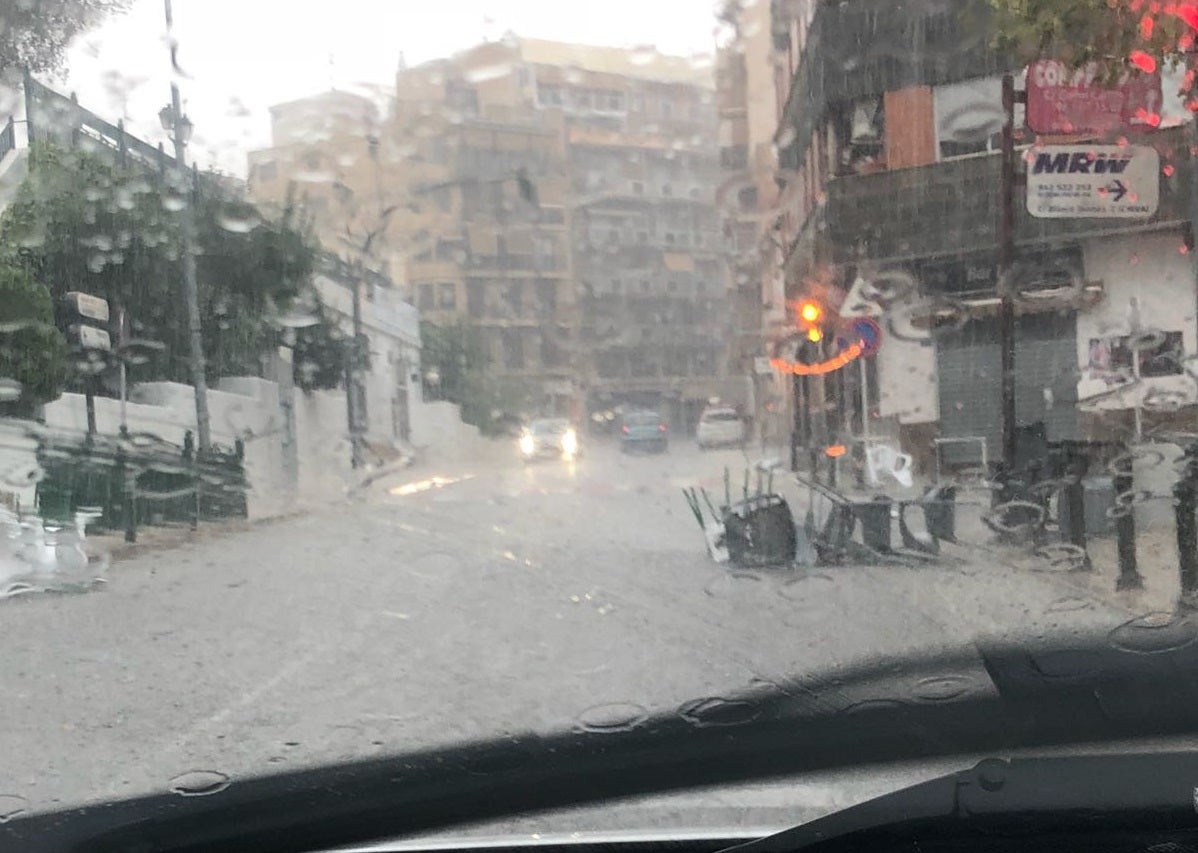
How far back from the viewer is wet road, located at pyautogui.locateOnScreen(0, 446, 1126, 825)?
4.11 m

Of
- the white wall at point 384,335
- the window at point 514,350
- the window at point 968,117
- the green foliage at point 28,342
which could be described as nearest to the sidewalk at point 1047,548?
the window at point 514,350

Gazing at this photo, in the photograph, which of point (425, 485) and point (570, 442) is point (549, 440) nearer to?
point (570, 442)

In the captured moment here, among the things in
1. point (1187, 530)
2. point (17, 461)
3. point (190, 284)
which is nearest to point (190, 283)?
point (190, 284)

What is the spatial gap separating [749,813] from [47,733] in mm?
2521

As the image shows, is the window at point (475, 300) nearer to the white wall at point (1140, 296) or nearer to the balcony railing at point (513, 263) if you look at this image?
the balcony railing at point (513, 263)

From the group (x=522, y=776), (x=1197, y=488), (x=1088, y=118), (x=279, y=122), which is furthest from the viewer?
(x=1197, y=488)

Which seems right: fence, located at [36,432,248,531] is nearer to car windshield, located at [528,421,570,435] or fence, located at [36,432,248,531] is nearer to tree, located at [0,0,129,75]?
car windshield, located at [528,421,570,435]

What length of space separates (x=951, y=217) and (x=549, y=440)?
3.01 m

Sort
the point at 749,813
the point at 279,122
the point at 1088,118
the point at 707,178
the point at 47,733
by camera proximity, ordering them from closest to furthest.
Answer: the point at 749,813
the point at 47,733
the point at 279,122
the point at 707,178
the point at 1088,118

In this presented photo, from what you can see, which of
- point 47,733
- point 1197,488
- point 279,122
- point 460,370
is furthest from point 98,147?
point 1197,488

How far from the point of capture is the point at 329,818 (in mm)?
3045

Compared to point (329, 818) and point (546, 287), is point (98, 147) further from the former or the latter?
point (329, 818)

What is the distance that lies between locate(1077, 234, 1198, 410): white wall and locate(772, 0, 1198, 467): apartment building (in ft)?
0.04

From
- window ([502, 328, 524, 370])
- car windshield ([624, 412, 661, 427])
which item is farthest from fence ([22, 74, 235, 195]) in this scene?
car windshield ([624, 412, 661, 427])
